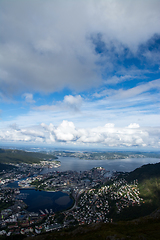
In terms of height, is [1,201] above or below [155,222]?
below

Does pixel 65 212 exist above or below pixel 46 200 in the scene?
above

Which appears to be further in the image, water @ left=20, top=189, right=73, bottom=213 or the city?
water @ left=20, top=189, right=73, bottom=213

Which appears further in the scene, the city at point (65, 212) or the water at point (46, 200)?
the water at point (46, 200)

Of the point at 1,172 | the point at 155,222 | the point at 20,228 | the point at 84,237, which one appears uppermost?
the point at 155,222

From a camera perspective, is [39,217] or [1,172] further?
[1,172]

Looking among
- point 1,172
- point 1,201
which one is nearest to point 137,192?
point 1,201

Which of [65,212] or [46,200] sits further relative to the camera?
[46,200]

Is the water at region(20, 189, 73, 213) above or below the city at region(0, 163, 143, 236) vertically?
below

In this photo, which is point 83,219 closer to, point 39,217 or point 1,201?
point 39,217
